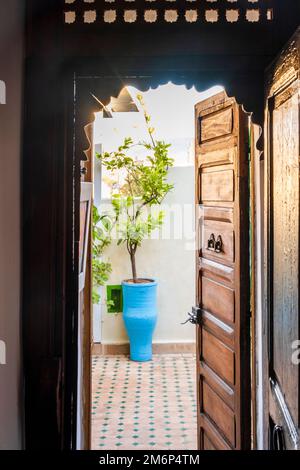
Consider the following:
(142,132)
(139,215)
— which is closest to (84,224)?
(139,215)

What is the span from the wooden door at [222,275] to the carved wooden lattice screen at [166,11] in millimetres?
463

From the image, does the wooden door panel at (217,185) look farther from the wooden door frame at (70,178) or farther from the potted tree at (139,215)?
the potted tree at (139,215)

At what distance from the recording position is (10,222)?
64.5 inches

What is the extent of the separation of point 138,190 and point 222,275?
307 centimetres

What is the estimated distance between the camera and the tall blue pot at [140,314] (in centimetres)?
500

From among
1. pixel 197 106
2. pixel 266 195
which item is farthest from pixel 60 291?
pixel 197 106

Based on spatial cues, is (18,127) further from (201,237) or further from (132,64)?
(201,237)

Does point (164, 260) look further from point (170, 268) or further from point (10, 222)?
point (10, 222)

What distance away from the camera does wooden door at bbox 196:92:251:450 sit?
212cm

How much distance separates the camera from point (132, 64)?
173 cm

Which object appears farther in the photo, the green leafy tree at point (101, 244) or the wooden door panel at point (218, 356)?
the green leafy tree at point (101, 244)

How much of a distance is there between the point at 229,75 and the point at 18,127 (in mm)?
781

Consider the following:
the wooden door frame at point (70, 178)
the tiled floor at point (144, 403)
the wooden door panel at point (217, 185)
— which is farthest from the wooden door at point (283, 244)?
the tiled floor at point (144, 403)

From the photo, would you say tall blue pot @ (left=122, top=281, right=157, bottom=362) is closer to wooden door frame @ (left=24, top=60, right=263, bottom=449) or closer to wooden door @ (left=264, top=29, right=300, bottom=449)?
wooden door frame @ (left=24, top=60, right=263, bottom=449)
